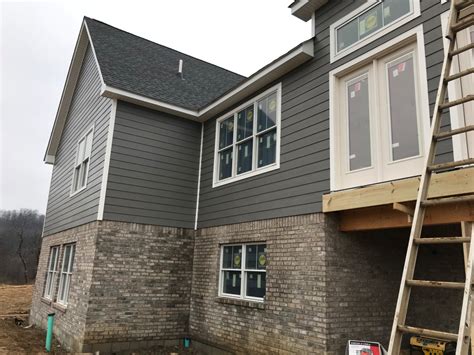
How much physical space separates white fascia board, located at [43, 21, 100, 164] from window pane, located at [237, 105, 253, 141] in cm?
630

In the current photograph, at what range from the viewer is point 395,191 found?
5.05m

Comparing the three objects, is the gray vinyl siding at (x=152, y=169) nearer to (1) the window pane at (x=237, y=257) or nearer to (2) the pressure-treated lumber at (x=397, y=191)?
(1) the window pane at (x=237, y=257)

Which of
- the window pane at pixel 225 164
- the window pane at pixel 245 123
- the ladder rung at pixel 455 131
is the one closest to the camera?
the ladder rung at pixel 455 131

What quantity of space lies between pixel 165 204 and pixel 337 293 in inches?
195

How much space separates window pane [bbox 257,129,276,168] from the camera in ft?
25.2

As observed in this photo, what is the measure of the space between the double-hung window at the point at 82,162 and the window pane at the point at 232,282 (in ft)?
15.4

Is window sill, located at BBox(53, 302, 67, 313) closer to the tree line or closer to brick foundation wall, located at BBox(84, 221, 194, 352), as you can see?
brick foundation wall, located at BBox(84, 221, 194, 352)

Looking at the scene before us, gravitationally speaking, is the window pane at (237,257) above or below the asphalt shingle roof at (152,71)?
below

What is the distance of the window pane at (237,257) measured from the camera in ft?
26.5

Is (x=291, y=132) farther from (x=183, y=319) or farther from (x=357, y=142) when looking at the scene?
(x=183, y=319)

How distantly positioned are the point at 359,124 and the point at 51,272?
10.9 metres

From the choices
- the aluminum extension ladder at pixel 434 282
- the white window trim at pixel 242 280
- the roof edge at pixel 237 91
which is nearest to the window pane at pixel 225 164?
the roof edge at pixel 237 91

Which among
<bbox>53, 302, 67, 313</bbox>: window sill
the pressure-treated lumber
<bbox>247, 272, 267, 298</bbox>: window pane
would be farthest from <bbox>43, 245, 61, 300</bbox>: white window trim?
the pressure-treated lumber

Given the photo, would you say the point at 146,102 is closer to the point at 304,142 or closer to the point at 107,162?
the point at 107,162
